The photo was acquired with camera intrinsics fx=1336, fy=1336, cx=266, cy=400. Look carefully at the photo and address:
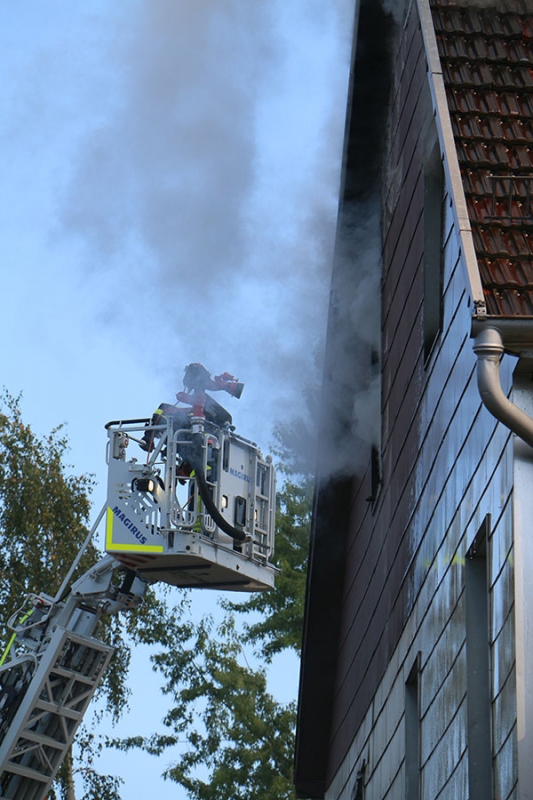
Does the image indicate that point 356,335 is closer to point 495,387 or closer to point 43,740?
point 495,387

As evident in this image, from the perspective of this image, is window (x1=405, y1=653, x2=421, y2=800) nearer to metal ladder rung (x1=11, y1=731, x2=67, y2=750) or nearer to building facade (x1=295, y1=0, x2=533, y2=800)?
building facade (x1=295, y1=0, x2=533, y2=800)

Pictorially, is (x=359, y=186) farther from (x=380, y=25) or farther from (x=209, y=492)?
(x=209, y=492)

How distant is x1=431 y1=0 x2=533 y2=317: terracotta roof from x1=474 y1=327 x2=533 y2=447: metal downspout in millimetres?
125

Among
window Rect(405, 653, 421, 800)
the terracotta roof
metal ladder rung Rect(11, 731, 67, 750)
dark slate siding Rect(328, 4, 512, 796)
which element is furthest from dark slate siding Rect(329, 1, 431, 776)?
metal ladder rung Rect(11, 731, 67, 750)

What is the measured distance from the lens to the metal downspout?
5180 millimetres

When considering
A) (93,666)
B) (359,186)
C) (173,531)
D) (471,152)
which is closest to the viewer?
(471,152)

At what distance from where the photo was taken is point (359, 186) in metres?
10.1

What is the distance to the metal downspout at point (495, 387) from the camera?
518cm

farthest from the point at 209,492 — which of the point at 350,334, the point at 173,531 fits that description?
the point at 350,334

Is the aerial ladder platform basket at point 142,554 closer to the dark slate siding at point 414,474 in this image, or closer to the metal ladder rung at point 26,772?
the metal ladder rung at point 26,772

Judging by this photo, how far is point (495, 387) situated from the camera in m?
5.24

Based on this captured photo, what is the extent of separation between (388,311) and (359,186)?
1.23 meters

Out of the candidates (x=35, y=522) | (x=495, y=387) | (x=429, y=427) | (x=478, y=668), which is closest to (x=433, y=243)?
(x=429, y=427)

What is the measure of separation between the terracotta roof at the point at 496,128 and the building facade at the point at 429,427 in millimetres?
11
